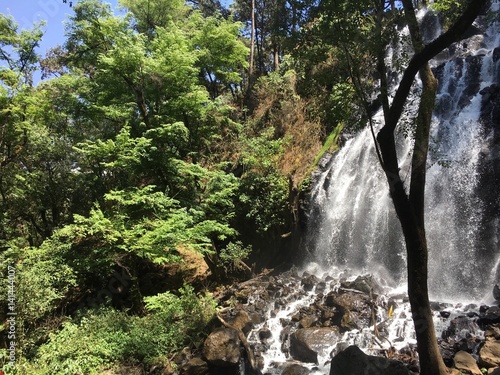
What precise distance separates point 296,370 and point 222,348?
5.63 ft

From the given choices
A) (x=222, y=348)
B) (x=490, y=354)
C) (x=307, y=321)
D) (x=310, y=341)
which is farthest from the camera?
(x=307, y=321)

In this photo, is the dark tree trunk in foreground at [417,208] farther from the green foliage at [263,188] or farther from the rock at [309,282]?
the green foliage at [263,188]

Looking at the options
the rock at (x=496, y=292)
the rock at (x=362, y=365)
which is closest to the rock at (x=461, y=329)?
the rock at (x=496, y=292)

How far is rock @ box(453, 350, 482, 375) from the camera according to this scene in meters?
6.19

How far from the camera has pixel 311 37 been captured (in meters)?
7.00

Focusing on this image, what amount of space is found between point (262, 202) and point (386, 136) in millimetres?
9154

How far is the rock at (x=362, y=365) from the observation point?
19.8 feet

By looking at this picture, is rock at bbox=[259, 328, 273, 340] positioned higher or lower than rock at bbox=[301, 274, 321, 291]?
lower

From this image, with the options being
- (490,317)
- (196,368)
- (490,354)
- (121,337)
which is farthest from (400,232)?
(121,337)

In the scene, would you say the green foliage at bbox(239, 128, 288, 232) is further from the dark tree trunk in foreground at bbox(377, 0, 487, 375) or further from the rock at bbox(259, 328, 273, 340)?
the dark tree trunk in foreground at bbox(377, 0, 487, 375)

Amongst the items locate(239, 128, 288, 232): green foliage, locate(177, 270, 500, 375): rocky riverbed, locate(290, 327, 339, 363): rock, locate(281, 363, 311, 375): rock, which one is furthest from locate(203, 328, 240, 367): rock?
locate(239, 128, 288, 232): green foliage

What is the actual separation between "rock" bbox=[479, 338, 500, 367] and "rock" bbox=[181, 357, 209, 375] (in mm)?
5475

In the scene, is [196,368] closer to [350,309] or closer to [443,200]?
[350,309]

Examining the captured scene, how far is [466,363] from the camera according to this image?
6.34 metres
